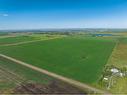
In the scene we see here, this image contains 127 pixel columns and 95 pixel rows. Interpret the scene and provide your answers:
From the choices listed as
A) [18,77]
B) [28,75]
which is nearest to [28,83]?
[18,77]

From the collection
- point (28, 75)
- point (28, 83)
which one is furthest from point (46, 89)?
point (28, 75)

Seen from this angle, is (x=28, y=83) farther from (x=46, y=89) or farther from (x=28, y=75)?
(x=28, y=75)

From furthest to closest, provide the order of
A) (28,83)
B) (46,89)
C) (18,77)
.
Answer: (18,77)
(28,83)
(46,89)

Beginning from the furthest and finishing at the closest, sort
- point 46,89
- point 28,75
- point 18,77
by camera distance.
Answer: point 28,75 → point 18,77 → point 46,89

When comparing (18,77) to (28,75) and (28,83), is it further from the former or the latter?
(28,83)

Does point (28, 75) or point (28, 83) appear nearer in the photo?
point (28, 83)

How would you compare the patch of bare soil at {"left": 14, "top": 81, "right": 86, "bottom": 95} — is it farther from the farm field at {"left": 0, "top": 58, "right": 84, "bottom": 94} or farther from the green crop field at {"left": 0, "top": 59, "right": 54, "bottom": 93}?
the green crop field at {"left": 0, "top": 59, "right": 54, "bottom": 93}

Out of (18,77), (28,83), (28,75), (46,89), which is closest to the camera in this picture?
(46,89)

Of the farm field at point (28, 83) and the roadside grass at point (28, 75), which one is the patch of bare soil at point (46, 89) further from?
the roadside grass at point (28, 75)

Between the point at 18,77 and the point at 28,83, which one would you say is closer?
the point at 28,83

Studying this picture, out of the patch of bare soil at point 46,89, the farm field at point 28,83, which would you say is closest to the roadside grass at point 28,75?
the farm field at point 28,83
